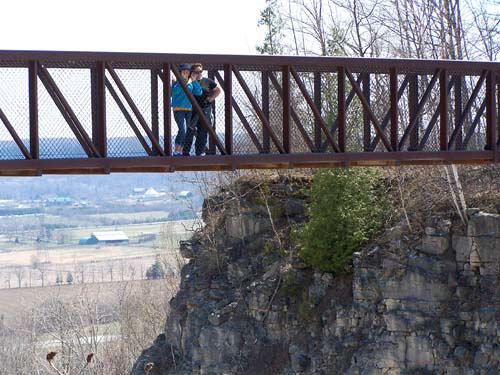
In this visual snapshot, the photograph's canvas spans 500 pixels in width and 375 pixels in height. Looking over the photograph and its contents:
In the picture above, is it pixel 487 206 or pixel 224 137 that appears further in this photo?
pixel 487 206

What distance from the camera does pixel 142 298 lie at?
6041cm

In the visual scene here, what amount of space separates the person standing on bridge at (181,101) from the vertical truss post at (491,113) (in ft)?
20.3

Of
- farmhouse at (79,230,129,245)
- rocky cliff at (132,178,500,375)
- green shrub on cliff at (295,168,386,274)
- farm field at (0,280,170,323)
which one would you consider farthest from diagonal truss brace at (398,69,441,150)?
farmhouse at (79,230,129,245)

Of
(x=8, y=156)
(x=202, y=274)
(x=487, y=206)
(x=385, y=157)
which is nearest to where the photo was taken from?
(x=8, y=156)

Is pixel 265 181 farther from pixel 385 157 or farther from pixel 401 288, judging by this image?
pixel 385 157

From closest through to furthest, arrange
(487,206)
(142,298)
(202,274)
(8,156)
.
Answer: (8,156)
(487,206)
(202,274)
(142,298)

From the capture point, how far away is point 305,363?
2706 cm

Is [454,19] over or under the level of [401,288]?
over

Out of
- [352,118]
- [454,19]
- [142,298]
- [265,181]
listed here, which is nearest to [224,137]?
[352,118]

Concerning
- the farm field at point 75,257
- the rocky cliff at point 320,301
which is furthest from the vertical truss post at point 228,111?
the farm field at point 75,257

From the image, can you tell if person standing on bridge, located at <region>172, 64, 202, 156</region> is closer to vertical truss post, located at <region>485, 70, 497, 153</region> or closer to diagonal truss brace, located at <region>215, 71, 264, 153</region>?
diagonal truss brace, located at <region>215, 71, 264, 153</region>

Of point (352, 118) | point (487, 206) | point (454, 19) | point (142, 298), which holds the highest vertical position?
point (454, 19)

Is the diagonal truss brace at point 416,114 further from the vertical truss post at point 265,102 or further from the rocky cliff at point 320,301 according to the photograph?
the rocky cliff at point 320,301

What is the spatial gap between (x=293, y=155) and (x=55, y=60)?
4483 mm
